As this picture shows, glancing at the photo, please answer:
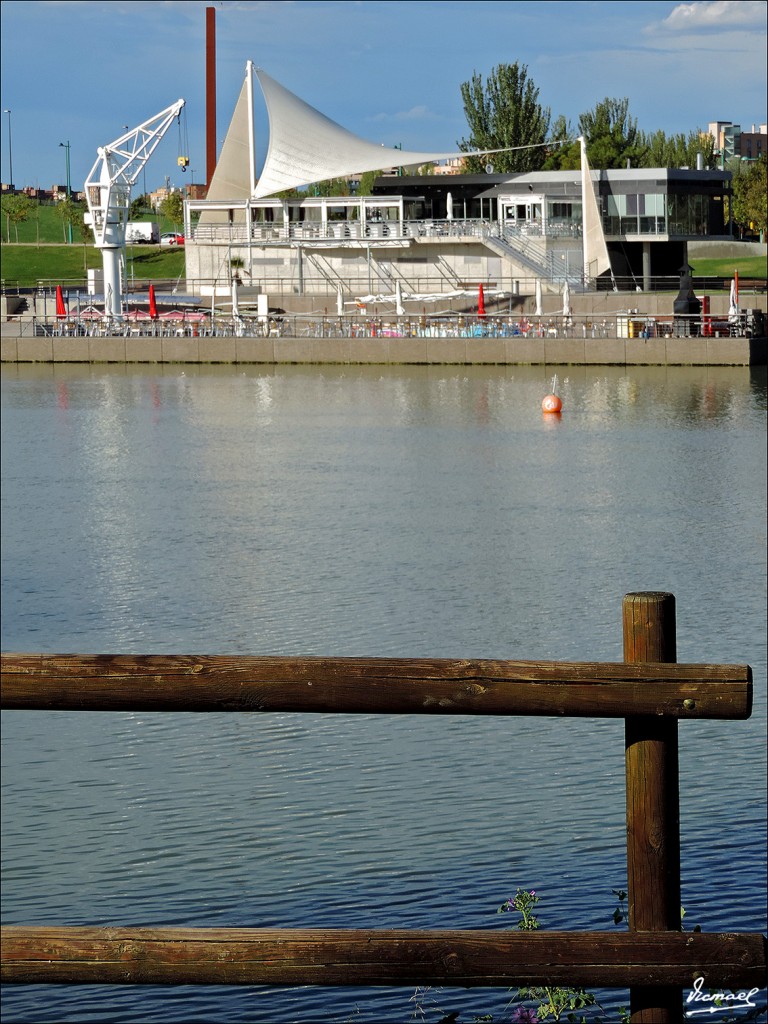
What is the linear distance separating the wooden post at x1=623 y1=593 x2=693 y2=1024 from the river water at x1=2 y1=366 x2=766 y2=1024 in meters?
3.31

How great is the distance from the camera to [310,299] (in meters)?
60.2

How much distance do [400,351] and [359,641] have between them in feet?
110

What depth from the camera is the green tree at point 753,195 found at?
73188mm

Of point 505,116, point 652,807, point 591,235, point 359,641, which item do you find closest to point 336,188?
point 505,116

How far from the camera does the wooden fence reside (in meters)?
2.47

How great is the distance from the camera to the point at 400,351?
47.0 metres

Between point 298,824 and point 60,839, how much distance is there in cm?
132

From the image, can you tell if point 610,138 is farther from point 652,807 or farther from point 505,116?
point 652,807

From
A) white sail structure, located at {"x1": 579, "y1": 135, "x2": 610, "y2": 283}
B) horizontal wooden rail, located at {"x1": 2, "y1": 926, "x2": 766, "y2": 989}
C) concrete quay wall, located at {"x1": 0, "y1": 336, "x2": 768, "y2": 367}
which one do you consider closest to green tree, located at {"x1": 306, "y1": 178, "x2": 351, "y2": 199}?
white sail structure, located at {"x1": 579, "y1": 135, "x2": 610, "y2": 283}

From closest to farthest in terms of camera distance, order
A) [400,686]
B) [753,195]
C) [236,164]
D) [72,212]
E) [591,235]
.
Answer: [400,686], [591,235], [236,164], [753,195], [72,212]

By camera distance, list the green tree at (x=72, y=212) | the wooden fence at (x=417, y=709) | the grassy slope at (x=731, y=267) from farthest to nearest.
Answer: the green tree at (x=72, y=212) → the grassy slope at (x=731, y=267) → the wooden fence at (x=417, y=709)

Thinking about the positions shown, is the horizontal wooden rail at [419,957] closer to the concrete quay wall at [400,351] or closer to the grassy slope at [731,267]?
the concrete quay wall at [400,351]

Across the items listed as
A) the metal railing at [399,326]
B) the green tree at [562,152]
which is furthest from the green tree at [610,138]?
the metal railing at [399,326]

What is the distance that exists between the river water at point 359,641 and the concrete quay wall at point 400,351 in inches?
364
